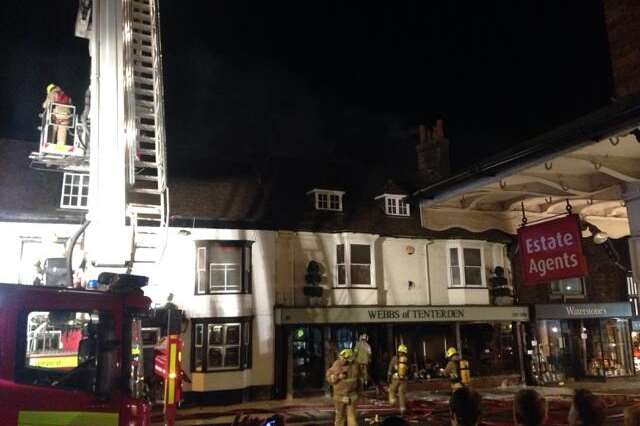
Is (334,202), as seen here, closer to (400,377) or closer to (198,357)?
(198,357)

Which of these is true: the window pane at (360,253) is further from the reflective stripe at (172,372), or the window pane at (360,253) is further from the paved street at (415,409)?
the reflective stripe at (172,372)

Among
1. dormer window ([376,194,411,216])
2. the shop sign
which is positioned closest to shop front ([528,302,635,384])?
the shop sign

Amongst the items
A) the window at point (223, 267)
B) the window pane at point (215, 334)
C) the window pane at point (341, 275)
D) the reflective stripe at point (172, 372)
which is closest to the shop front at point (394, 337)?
the window pane at point (341, 275)

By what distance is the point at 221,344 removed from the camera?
17.3m

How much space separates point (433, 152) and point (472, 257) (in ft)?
14.6

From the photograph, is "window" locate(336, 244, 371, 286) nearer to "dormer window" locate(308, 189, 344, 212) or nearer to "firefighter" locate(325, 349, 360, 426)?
"dormer window" locate(308, 189, 344, 212)

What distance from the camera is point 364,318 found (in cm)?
1920

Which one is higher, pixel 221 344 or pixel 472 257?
pixel 472 257

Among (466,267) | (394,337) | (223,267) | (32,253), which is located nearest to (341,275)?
(394,337)

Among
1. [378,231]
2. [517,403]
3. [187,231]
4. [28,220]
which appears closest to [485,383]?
[378,231]

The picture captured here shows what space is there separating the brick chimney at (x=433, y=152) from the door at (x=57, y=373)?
1720 centimetres

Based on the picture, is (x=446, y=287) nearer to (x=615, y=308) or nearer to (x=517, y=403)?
(x=615, y=308)

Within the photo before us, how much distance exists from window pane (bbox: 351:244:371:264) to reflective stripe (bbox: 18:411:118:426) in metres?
15.1

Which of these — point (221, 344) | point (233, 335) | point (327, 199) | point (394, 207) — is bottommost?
point (221, 344)
